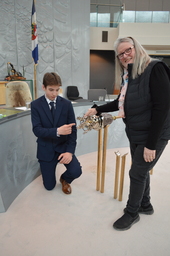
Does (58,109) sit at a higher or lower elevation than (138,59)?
lower

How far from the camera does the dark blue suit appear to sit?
172 cm

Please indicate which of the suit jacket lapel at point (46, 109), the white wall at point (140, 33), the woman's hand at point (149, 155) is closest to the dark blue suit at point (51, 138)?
the suit jacket lapel at point (46, 109)

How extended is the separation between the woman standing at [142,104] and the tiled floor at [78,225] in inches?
5.6

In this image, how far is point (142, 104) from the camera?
1176mm

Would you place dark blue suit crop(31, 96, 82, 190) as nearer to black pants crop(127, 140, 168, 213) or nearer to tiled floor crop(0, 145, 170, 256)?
tiled floor crop(0, 145, 170, 256)

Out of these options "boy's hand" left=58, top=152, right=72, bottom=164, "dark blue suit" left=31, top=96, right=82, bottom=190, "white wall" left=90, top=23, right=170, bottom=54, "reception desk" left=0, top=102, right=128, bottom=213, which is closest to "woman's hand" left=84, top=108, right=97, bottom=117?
"dark blue suit" left=31, top=96, right=82, bottom=190

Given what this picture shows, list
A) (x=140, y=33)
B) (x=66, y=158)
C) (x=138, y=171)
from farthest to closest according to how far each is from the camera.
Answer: (x=140, y=33) < (x=66, y=158) < (x=138, y=171)

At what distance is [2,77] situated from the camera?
582cm

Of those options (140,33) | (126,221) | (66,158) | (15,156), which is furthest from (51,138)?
(140,33)

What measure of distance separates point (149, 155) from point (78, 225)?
747mm

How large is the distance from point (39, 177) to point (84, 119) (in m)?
1.02

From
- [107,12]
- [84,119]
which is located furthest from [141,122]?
[107,12]

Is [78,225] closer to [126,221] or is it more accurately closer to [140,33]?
[126,221]

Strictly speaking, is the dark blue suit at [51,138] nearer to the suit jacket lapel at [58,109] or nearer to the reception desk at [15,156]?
the suit jacket lapel at [58,109]
